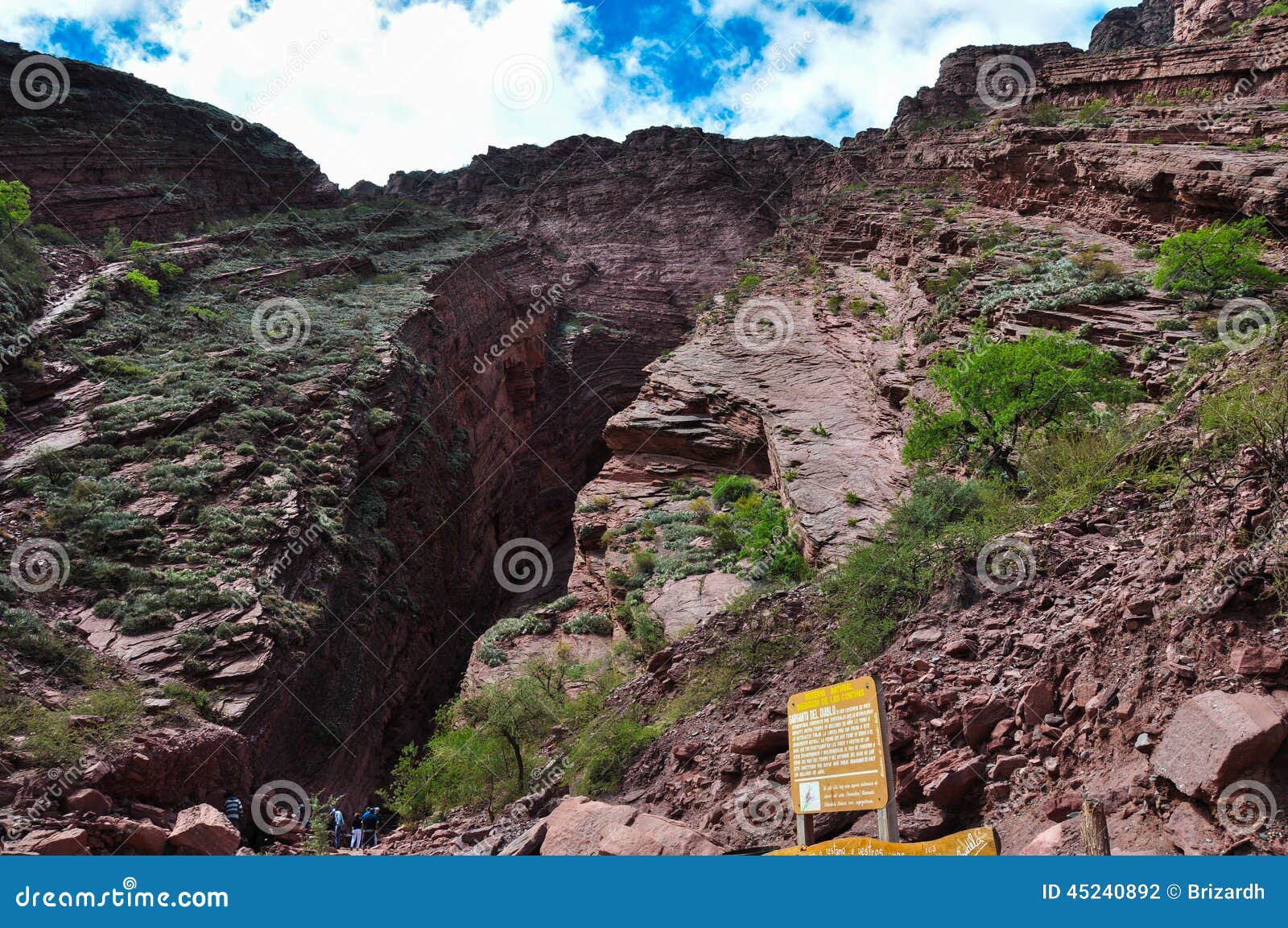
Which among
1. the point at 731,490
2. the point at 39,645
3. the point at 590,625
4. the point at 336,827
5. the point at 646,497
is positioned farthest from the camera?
the point at 646,497

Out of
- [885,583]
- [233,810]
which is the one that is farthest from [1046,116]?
[233,810]

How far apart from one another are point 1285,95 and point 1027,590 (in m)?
27.2

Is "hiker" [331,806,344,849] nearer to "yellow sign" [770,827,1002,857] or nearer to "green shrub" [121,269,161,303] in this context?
"yellow sign" [770,827,1002,857]

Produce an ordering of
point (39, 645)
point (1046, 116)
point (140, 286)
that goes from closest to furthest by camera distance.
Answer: point (39, 645) → point (140, 286) → point (1046, 116)

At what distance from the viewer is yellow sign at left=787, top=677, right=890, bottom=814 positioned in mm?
5777

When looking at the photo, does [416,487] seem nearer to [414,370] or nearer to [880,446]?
[414,370]

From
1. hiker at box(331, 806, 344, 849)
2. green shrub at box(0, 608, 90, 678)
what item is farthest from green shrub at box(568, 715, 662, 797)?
green shrub at box(0, 608, 90, 678)

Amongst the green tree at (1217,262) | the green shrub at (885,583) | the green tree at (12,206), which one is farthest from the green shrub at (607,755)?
the green tree at (12,206)

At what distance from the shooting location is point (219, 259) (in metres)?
34.3

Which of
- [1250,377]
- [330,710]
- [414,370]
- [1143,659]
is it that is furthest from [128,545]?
[1250,377]

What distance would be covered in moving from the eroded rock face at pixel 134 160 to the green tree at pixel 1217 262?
40345 mm

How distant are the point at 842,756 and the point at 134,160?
47.3 meters

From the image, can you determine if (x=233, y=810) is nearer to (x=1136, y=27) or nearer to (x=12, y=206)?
(x=12, y=206)

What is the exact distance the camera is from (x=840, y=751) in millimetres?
6102
